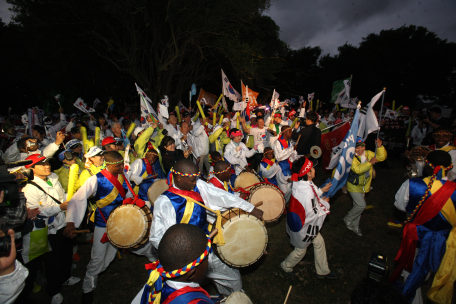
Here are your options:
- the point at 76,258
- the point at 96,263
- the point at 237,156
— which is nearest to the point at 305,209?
the point at 237,156

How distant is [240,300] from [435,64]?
35295 mm

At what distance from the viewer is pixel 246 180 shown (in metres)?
4.98

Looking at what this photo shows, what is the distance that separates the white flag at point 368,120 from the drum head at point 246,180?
2.46 metres

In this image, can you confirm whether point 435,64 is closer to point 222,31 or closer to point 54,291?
point 222,31

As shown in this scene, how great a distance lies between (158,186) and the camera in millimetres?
4598

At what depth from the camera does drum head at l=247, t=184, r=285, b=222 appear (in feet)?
13.3

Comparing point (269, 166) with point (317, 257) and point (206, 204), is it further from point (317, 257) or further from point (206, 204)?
point (206, 204)

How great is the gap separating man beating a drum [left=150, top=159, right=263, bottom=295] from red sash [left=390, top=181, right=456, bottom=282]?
7.27ft

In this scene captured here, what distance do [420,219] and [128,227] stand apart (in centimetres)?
423

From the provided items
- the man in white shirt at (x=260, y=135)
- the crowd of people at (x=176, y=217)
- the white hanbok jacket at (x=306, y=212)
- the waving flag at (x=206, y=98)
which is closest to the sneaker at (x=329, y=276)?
the crowd of people at (x=176, y=217)

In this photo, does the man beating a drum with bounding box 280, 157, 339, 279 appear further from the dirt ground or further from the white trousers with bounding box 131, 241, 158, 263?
the white trousers with bounding box 131, 241, 158, 263

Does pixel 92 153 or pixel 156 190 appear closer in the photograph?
pixel 92 153

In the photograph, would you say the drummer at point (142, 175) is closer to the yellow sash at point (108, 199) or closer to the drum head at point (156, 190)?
the drum head at point (156, 190)

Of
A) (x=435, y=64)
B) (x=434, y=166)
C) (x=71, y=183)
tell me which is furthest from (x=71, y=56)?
(x=435, y=64)
